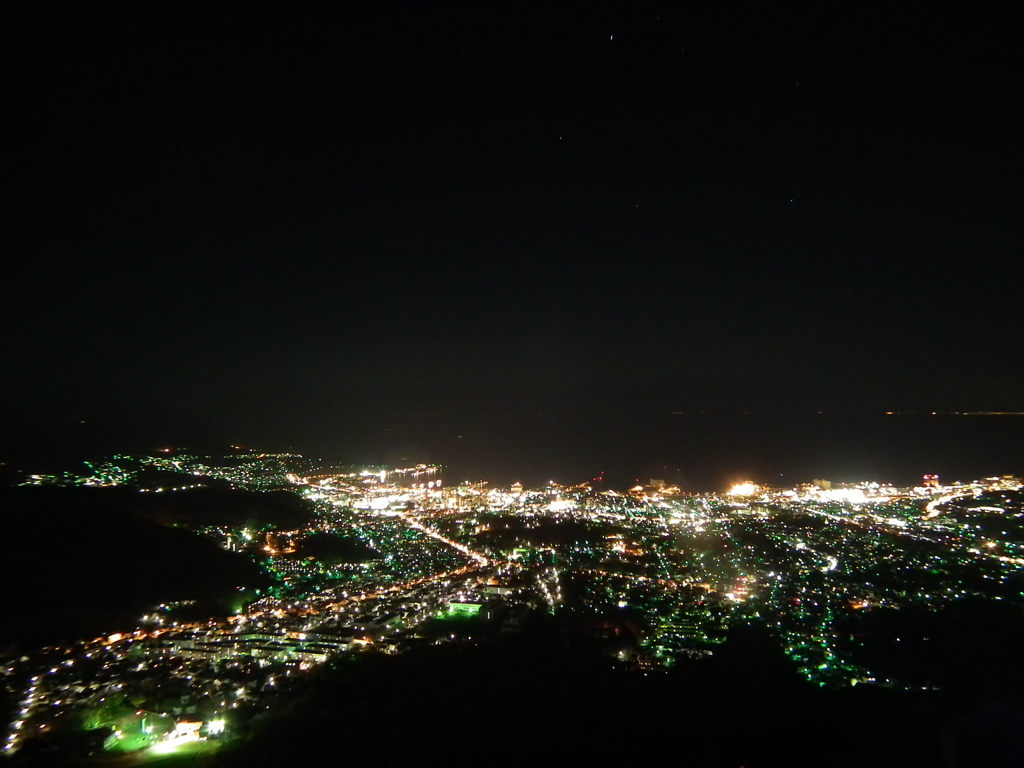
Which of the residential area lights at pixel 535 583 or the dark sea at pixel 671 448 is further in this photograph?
the dark sea at pixel 671 448

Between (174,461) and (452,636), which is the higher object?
(174,461)

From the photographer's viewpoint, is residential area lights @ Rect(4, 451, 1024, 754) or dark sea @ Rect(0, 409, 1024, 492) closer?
residential area lights @ Rect(4, 451, 1024, 754)

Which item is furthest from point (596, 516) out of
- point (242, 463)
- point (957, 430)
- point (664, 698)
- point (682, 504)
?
point (957, 430)

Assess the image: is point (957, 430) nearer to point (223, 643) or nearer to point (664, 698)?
point (664, 698)
